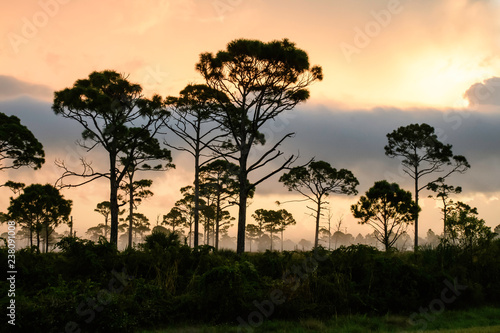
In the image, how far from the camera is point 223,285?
9.62m

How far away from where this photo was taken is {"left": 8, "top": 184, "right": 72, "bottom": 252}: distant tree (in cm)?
3838

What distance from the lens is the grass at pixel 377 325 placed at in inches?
340

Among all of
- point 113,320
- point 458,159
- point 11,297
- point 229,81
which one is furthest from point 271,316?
point 458,159

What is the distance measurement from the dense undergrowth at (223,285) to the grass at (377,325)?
449mm

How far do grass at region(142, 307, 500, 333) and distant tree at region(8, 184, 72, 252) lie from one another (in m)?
33.9

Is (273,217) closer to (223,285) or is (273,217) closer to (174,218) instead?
(174,218)

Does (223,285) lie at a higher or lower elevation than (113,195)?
lower

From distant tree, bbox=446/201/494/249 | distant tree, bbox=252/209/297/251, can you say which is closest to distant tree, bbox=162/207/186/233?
distant tree, bbox=252/209/297/251

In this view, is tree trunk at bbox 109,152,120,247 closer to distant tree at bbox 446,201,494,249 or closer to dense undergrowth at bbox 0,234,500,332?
dense undergrowth at bbox 0,234,500,332

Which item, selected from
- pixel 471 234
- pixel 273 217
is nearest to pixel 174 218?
pixel 273 217

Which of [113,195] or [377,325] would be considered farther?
[113,195]

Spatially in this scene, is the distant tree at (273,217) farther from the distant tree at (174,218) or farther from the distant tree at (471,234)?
the distant tree at (471,234)

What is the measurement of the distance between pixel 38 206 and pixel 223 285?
35.1m

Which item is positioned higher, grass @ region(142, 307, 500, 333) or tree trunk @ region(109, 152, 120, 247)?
tree trunk @ region(109, 152, 120, 247)
